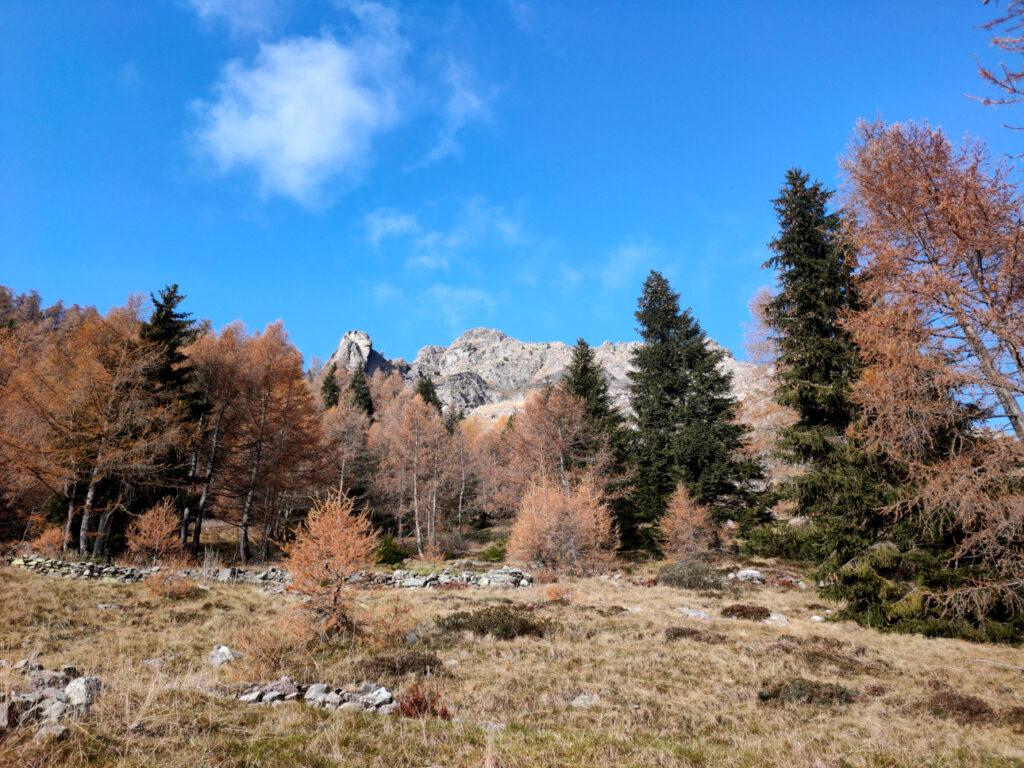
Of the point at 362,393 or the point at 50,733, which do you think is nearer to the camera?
the point at 50,733

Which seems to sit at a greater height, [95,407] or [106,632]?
[95,407]

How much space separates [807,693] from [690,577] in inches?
494

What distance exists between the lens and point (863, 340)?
936 centimetres

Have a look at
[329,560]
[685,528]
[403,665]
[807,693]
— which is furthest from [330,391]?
[807,693]

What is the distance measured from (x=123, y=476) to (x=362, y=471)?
909 inches

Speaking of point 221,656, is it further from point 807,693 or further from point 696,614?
point 696,614

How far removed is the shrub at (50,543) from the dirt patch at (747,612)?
76.1 ft

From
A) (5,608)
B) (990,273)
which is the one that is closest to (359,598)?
(5,608)

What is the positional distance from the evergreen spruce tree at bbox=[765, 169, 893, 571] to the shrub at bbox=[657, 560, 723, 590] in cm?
426

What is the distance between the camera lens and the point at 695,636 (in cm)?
1066

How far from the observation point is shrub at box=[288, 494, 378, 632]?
9.29 m

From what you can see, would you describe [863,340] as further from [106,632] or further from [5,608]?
[5,608]

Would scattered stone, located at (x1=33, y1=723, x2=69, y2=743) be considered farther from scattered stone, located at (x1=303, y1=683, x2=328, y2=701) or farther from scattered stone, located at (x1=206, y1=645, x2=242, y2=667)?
scattered stone, located at (x1=206, y1=645, x2=242, y2=667)

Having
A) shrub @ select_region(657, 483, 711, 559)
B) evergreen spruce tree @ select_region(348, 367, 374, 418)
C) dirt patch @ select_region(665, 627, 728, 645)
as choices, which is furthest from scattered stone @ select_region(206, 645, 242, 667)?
evergreen spruce tree @ select_region(348, 367, 374, 418)
